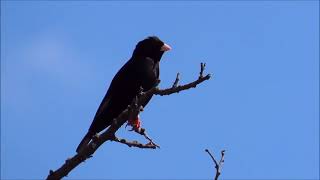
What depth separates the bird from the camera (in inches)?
269

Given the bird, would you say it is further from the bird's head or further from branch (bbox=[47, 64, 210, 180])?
branch (bbox=[47, 64, 210, 180])

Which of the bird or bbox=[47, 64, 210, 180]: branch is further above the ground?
the bird

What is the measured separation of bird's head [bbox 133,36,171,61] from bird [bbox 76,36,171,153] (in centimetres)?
7

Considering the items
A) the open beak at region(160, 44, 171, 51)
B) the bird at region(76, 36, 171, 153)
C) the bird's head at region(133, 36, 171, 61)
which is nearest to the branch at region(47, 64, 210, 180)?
the bird at region(76, 36, 171, 153)

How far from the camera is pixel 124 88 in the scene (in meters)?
7.08

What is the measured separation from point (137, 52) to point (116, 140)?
3.51 meters

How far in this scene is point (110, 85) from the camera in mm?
7504

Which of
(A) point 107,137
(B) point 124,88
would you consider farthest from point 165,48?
(A) point 107,137

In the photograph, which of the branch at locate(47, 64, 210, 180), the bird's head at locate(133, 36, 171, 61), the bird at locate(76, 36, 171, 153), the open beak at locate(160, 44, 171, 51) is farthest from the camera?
the open beak at locate(160, 44, 171, 51)

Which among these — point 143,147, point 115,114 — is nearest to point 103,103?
point 115,114

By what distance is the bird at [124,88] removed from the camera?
682 centimetres

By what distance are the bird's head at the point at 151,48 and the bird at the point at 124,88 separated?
0.24 ft

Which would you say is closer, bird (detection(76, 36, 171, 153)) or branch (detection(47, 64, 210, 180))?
branch (detection(47, 64, 210, 180))

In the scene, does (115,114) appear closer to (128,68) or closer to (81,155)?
(128,68)
